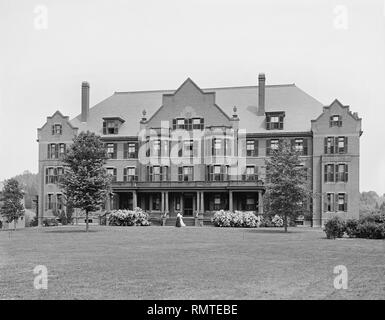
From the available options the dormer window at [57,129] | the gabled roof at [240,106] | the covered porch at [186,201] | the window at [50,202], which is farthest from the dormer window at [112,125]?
the window at [50,202]

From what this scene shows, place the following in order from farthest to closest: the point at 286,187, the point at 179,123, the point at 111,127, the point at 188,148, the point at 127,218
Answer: the point at 111,127 < the point at 179,123 < the point at 188,148 < the point at 127,218 < the point at 286,187

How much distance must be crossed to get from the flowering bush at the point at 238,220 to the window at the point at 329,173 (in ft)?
33.6

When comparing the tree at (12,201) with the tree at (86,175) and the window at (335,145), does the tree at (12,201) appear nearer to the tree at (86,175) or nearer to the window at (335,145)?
the tree at (86,175)

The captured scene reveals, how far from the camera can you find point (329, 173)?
5919 cm

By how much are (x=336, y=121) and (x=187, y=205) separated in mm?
18555

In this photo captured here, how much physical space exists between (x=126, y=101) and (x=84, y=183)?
2993 centimetres

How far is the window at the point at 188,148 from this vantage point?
206 feet

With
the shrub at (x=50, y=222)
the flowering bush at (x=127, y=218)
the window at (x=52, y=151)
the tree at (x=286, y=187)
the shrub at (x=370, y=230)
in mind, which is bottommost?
the shrub at (x=50, y=222)

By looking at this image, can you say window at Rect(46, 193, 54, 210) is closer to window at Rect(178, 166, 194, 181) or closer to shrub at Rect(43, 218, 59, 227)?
shrub at Rect(43, 218, 59, 227)

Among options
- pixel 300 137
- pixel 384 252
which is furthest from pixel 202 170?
pixel 384 252

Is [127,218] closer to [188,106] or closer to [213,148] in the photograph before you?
[213,148]

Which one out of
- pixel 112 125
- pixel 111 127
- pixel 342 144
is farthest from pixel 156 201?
pixel 342 144
